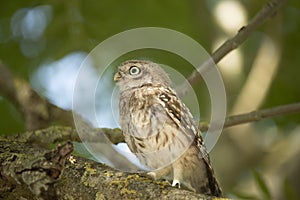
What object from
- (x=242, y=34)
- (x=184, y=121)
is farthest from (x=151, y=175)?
(x=242, y=34)

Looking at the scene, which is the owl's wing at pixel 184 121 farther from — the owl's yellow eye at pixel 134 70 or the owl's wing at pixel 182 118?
the owl's yellow eye at pixel 134 70

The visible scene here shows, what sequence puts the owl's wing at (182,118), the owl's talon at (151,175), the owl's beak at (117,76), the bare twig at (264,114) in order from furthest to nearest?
the owl's beak at (117,76) < the bare twig at (264,114) < the owl's wing at (182,118) < the owl's talon at (151,175)

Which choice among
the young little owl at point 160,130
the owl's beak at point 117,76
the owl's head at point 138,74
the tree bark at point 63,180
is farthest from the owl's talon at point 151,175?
the owl's beak at point 117,76

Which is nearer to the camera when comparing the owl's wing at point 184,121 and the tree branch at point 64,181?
the tree branch at point 64,181

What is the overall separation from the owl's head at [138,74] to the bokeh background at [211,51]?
7.01ft

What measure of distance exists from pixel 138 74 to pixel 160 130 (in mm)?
593

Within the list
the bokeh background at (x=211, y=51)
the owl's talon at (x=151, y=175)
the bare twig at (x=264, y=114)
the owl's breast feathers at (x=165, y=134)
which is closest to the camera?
the owl's talon at (x=151, y=175)

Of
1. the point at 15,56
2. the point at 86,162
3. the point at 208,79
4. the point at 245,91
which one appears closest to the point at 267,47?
the point at 245,91

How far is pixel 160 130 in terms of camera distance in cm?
500

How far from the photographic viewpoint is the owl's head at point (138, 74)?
17.4ft

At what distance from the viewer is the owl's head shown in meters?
5.30

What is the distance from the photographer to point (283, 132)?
9.22 m

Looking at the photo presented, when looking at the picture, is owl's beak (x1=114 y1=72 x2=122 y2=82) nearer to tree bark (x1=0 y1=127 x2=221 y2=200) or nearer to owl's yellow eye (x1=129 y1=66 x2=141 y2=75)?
owl's yellow eye (x1=129 y1=66 x2=141 y2=75)

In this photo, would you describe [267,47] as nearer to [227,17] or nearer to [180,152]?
[227,17]
